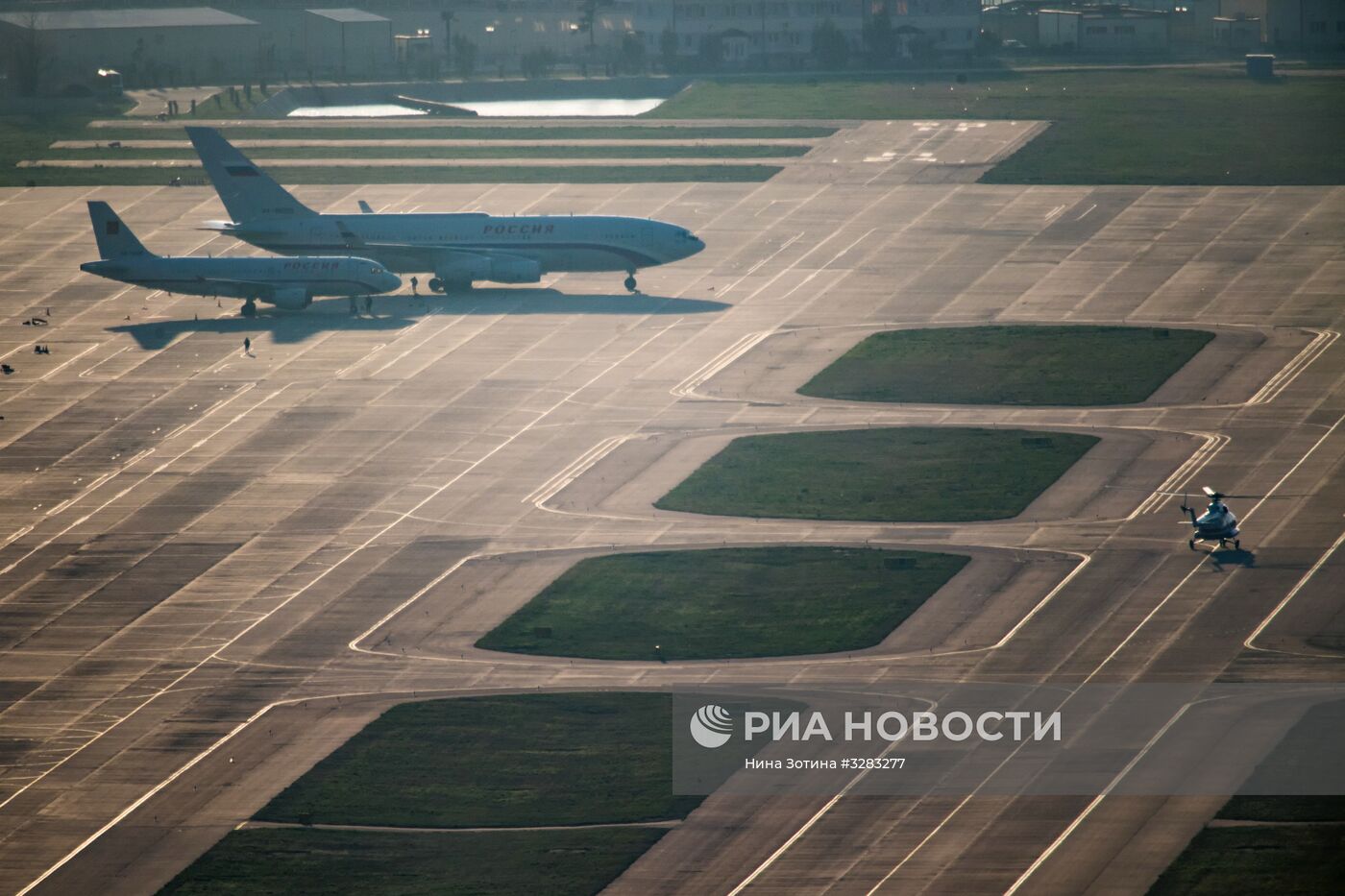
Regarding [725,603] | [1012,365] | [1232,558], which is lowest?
[725,603]

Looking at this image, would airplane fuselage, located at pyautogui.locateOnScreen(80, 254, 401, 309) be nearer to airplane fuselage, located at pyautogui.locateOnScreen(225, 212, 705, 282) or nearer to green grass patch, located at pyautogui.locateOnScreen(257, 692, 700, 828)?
airplane fuselage, located at pyautogui.locateOnScreen(225, 212, 705, 282)

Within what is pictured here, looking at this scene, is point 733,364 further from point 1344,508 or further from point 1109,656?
point 1109,656

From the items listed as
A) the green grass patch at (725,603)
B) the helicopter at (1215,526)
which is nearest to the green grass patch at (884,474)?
the green grass patch at (725,603)

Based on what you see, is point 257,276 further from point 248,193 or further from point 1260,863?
point 1260,863

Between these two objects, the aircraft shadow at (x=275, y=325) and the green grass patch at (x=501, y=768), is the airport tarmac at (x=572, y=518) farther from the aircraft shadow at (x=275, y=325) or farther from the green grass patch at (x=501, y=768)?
the green grass patch at (x=501, y=768)

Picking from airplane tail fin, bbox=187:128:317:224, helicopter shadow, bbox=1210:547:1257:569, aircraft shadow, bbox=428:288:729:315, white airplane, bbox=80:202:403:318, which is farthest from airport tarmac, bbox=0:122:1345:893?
airplane tail fin, bbox=187:128:317:224

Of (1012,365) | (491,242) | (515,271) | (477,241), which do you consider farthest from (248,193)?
(1012,365)
